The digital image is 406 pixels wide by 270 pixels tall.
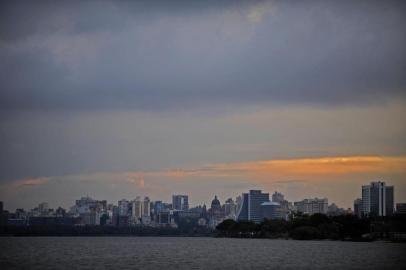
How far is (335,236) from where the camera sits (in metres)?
165

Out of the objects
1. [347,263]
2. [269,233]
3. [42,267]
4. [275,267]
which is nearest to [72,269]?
[42,267]

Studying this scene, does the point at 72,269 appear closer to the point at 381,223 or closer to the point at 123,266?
the point at 123,266

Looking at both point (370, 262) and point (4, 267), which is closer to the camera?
point (4, 267)

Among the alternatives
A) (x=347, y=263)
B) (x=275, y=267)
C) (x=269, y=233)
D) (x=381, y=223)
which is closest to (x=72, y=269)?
(x=275, y=267)

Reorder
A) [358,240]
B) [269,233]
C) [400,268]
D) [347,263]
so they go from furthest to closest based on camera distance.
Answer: [269,233], [358,240], [347,263], [400,268]

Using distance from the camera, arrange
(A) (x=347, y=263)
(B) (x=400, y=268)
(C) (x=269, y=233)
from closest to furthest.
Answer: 1. (B) (x=400, y=268)
2. (A) (x=347, y=263)
3. (C) (x=269, y=233)

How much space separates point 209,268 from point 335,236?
10624 cm

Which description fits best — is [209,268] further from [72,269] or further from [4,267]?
[4,267]

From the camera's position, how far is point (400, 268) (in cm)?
6225

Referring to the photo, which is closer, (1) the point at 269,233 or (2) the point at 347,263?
(2) the point at 347,263

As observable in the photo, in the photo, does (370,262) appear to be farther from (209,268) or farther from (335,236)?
(335,236)

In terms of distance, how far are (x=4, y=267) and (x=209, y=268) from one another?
61.6 ft

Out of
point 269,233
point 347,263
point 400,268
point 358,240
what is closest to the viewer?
point 400,268

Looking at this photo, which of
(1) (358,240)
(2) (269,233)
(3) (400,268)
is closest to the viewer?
(3) (400,268)
